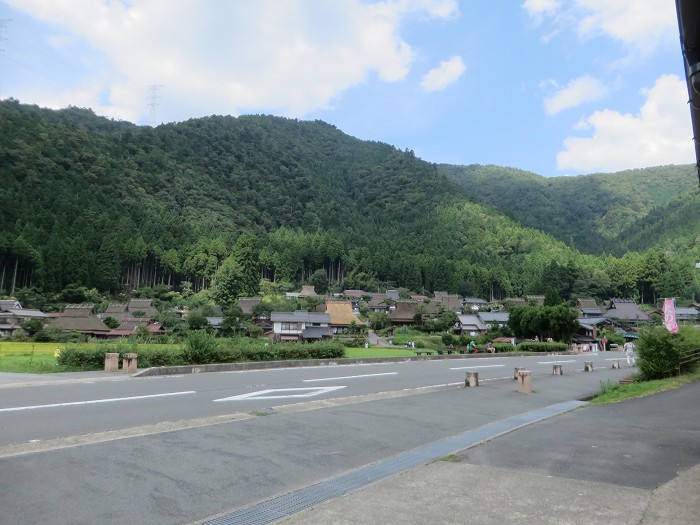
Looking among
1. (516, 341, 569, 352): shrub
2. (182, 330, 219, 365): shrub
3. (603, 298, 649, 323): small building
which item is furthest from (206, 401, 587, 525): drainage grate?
(603, 298, 649, 323): small building

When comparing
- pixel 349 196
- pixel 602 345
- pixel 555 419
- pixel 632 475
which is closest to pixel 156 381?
pixel 555 419

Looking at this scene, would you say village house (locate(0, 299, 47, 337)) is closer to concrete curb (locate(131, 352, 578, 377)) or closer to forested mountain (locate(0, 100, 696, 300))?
forested mountain (locate(0, 100, 696, 300))

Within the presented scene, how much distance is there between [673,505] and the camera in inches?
161

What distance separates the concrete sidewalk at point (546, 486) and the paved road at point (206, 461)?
1.01 m

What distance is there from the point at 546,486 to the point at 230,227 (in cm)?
13653

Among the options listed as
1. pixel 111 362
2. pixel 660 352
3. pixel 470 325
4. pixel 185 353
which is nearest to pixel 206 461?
pixel 111 362

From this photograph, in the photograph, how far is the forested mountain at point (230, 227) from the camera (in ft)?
274

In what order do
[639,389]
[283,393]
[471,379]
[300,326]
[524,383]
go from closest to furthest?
[283,393] < [639,389] < [524,383] < [471,379] < [300,326]

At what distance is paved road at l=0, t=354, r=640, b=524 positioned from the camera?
4.20m

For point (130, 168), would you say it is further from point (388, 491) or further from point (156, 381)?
point (388, 491)

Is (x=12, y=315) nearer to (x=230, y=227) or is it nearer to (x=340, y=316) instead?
(x=340, y=316)

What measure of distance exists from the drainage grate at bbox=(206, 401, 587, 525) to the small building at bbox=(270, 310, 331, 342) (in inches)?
1790

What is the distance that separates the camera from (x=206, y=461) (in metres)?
5.61

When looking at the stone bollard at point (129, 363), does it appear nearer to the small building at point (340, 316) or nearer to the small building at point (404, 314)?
the small building at point (340, 316)
